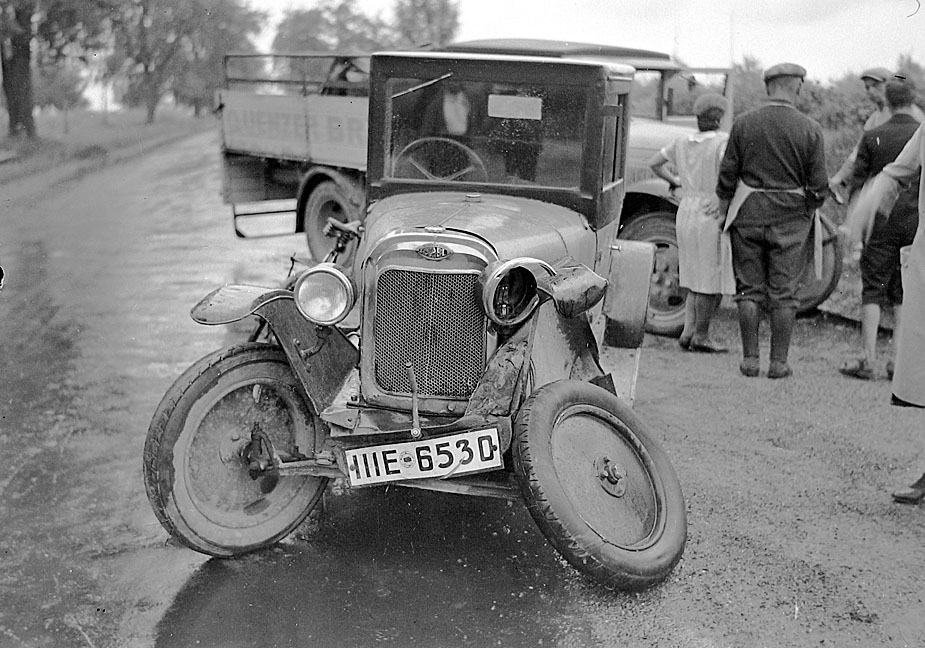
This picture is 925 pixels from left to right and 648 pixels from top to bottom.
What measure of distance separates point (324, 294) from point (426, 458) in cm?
81

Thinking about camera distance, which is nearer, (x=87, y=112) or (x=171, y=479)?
(x=171, y=479)

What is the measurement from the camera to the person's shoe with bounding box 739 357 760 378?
24.1ft

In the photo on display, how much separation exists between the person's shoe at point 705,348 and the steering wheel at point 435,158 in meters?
3.36

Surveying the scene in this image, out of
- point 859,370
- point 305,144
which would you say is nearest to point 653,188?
point 859,370

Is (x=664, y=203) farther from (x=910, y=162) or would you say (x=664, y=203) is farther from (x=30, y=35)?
(x=30, y=35)

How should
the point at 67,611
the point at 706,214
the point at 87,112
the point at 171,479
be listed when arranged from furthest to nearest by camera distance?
1. the point at 87,112
2. the point at 706,214
3. the point at 171,479
4. the point at 67,611

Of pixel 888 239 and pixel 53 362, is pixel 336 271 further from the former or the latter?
pixel 888 239

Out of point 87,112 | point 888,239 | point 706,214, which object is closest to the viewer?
point 888,239

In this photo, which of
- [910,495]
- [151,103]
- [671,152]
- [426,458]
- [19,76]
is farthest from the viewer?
[151,103]

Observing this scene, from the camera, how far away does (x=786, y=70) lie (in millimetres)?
7156

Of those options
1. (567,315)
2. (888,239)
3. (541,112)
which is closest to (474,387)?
(567,315)

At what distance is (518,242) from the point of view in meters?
4.62

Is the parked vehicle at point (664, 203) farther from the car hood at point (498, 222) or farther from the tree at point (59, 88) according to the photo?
the tree at point (59, 88)

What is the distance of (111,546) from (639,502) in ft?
7.07
